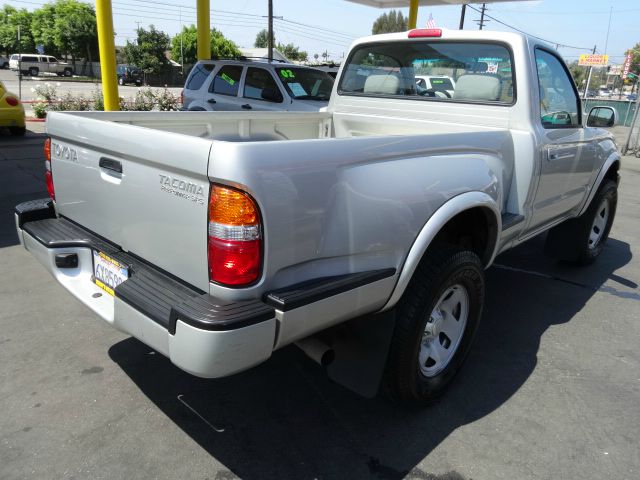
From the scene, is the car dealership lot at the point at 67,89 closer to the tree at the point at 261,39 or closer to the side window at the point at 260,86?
the side window at the point at 260,86

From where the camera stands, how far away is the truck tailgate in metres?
1.94

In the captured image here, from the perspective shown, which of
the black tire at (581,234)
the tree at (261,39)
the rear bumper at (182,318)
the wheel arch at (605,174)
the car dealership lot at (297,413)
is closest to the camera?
the rear bumper at (182,318)

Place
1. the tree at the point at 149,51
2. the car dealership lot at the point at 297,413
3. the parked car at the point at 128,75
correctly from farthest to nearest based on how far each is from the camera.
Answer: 1. the tree at the point at 149,51
2. the parked car at the point at 128,75
3. the car dealership lot at the point at 297,413

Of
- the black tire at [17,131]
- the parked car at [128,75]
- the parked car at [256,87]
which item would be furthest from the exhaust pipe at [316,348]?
the parked car at [128,75]

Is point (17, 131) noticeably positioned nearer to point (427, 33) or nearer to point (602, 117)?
point (427, 33)

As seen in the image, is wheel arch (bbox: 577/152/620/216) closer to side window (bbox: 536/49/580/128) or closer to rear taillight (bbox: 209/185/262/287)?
side window (bbox: 536/49/580/128)

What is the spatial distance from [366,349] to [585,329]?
7.56ft

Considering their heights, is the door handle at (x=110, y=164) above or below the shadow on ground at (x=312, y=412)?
above

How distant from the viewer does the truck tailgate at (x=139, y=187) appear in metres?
1.94

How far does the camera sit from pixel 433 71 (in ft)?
12.9

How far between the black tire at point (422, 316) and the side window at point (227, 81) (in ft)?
24.9

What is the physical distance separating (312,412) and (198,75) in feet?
28.8

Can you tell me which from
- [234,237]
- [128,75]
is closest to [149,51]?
[128,75]

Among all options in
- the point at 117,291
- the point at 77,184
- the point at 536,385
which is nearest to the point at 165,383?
the point at 117,291
